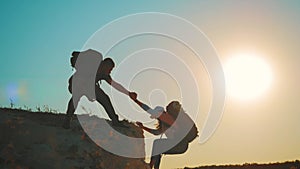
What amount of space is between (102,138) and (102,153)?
2.49 feet

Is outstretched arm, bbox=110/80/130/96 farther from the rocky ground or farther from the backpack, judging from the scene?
the backpack

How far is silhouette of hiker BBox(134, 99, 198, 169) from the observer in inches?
658

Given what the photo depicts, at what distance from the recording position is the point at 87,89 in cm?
1750

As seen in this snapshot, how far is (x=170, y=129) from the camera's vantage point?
55.3ft

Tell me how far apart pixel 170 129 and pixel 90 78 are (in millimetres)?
3217

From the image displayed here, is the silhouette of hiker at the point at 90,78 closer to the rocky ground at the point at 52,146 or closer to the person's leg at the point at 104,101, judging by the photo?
the person's leg at the point at 104,101

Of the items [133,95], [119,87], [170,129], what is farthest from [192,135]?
[119,87]

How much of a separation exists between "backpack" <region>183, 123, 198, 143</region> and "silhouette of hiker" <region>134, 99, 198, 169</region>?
37mm

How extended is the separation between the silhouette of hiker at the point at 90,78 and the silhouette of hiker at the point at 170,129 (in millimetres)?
1429

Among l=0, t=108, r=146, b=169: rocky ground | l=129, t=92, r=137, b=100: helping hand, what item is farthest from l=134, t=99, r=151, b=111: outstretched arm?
l=0, t=108, r=146, b=169: rocky ground

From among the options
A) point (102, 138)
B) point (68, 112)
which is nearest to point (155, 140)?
point (102, 138)

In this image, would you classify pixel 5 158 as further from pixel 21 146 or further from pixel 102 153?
pixel 102 153

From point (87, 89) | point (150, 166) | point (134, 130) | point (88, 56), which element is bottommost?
point (150, 166)

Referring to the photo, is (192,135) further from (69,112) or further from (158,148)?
(69,112)
